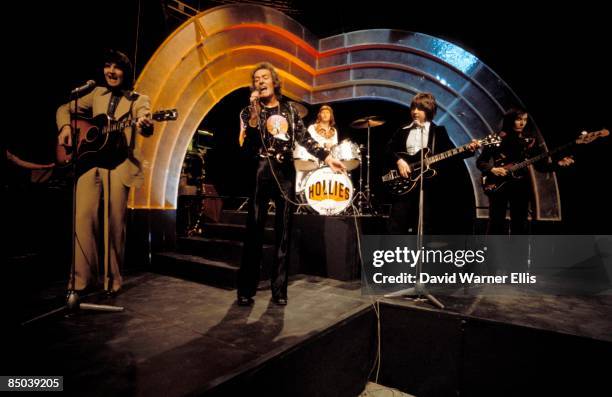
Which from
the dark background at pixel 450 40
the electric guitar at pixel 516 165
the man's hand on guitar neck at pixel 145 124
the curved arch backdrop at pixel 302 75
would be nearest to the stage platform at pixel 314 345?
the electric guitar at pixel 516 165

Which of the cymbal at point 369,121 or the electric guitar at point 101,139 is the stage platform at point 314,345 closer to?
the electric guitar at point 101,139

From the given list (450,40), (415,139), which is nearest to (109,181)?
(415,139)

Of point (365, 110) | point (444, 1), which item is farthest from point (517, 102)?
point (365, 110)

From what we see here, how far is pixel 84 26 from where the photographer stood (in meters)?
3.98

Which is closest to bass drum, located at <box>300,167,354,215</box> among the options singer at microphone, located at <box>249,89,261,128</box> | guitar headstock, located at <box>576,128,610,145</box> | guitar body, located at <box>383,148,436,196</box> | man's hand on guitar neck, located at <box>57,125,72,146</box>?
guitar body, located at <box>383,148,436,196</box>

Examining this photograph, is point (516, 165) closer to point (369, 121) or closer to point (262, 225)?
point (369, 121)

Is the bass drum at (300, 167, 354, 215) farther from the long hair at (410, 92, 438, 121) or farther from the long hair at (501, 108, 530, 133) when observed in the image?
the long hair at (501, 108, 530, 133)

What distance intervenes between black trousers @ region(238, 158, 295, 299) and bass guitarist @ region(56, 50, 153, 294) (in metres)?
1.32

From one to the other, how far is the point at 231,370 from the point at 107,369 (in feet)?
2.40

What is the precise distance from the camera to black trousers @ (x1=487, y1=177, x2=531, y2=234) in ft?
15.0

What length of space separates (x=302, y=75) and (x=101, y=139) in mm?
5614

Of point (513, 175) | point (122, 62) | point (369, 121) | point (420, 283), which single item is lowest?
point (420, 283)

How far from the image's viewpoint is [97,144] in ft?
10.9

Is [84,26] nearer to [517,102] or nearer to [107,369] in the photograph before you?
[107,369]
